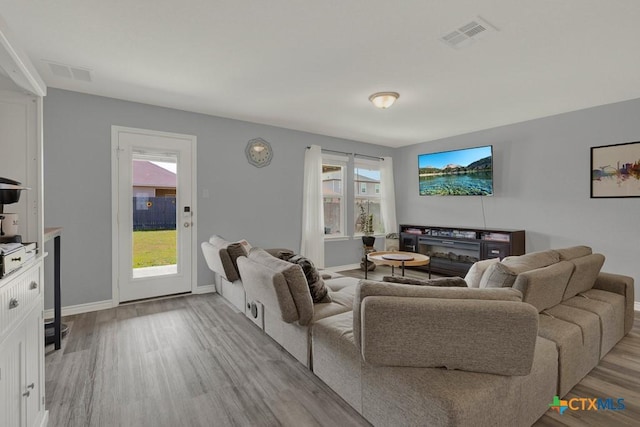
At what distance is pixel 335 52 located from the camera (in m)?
2.52

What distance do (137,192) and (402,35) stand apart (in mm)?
3328

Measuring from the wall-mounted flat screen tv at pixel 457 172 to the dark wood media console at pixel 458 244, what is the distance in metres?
0.64

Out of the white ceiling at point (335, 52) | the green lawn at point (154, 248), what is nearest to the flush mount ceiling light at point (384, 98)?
the white ceiling at point (335, 52)

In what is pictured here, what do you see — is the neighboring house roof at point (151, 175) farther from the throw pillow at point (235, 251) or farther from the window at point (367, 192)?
the window at point (367, 192)

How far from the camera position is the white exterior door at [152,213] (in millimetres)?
3584

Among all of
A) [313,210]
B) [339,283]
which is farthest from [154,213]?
[339,283]

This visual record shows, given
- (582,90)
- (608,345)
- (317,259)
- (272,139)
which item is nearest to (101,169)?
(272,139)

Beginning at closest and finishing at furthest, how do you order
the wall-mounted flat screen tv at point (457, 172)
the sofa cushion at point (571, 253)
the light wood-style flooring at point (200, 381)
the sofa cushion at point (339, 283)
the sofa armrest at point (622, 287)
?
the light wood-style flooring at point (200, 381)
the sofa cushion at point (571, 253)
the sofa armrest at point (622, 287)
the sofa cushion at point (339, 283)
the wall-mounted flat screen tv at point (457, 172)

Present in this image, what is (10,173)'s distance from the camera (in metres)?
1.44

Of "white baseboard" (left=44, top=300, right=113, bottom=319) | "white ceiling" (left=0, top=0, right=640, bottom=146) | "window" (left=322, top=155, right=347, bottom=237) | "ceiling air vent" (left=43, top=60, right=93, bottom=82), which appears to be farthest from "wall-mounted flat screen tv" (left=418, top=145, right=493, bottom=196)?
"white baseboard" (left=44, top=300, right=113, bottom=319)

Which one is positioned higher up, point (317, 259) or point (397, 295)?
point (397, 295)

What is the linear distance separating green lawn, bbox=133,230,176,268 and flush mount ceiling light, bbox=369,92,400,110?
2.95 metres

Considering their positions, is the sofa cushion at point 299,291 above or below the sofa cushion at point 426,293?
below

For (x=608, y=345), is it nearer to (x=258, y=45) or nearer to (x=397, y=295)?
(x=397, y=295)
